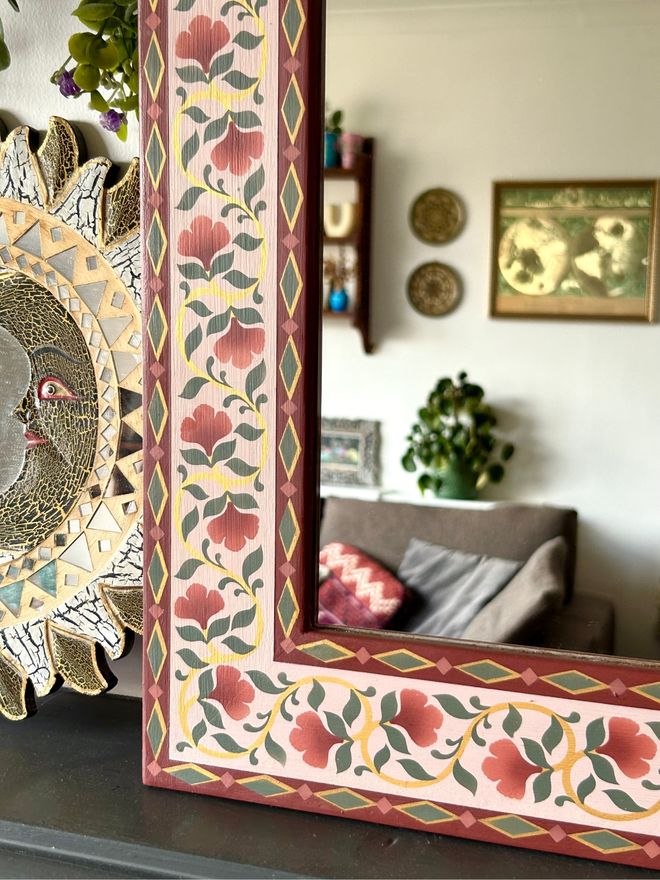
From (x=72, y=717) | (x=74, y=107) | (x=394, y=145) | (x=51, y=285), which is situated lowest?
(x=72, y=717)

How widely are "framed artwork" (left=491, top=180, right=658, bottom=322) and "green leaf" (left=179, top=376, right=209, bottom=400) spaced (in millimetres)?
316

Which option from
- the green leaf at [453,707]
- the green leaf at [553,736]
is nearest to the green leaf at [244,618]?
the green leaf at [453,707]

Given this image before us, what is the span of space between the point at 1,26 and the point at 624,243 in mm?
861

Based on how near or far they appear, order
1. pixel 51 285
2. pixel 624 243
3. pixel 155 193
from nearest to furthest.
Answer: pixel 624 243 < pixel 155 193 < pixel 51 285

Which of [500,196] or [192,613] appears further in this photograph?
[192,613]

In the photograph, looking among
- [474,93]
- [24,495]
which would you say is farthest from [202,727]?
[474,93]

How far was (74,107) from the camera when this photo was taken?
1093 mm

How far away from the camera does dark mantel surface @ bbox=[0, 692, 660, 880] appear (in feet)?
2.60

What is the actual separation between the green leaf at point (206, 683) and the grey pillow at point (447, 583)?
0.74 feet

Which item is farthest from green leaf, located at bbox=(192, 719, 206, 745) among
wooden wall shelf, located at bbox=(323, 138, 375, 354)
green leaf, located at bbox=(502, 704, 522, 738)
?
wooden wall shelf, located at bbox=(323, 138, 375, 354)

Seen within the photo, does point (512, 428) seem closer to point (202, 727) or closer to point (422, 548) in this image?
point (422, 548)

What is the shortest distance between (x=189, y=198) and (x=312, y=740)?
1.92ft

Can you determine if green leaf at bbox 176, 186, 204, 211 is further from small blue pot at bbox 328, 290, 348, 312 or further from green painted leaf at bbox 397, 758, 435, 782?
green painted leaf at bbox 397, 758, 435, 782

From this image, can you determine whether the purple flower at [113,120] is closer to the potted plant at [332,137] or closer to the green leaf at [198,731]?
the potted plant at [332,137]
